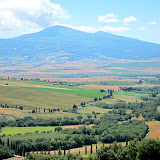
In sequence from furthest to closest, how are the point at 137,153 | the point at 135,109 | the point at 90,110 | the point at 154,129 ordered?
the point at 90,110
the point at 135,109
the point at 154,129
the point at 137,153

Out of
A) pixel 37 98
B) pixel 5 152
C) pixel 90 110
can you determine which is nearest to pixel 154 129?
pixel 90 110

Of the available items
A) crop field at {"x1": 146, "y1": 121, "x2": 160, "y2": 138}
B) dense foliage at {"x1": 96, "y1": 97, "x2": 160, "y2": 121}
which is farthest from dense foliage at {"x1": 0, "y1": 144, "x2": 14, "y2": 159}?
dense foliage at {"x1": 96, "y1": 97, "x2": 160, "y2": 121}

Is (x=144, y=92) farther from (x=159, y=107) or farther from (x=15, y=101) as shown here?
(x=15, y=101)

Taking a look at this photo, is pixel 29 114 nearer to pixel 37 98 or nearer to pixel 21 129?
pixel 21 129

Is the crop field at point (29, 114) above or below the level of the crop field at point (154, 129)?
above

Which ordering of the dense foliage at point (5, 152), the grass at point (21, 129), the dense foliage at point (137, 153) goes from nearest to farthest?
the dense foliage at point (137, 153) < the dense foliage at point (5, 152) < the grass at point (21, 129)

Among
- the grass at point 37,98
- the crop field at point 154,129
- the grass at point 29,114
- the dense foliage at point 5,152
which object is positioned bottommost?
the dense foliage at point 5,152

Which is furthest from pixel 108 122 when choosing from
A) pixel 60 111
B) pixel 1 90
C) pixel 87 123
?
pixel 1 90

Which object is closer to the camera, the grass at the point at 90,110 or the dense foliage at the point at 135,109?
the dense foliage at the point at 135,109

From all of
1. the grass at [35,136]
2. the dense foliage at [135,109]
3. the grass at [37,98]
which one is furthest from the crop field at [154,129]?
the grass at [37,98]

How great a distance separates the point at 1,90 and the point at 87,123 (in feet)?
245

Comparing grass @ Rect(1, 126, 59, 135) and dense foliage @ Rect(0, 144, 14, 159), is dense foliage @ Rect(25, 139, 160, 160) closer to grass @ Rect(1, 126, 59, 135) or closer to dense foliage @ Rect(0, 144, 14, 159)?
dense foliage @ Rect(0, 144, 14, 159)

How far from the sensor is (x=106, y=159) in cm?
5800

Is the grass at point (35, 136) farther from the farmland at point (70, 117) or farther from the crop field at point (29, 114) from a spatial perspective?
the crop field at point (29, 114)
